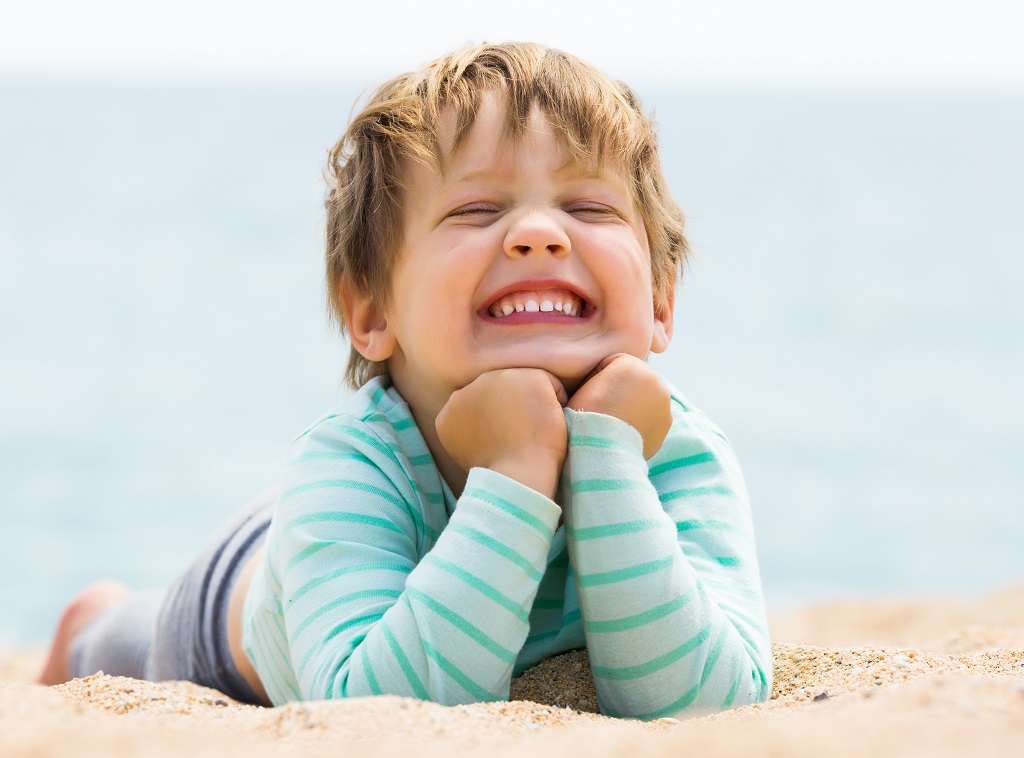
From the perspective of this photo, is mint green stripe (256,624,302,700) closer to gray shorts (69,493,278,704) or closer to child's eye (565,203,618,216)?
gray shorts (69,493,278,704)

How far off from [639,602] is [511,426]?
15.9 inches

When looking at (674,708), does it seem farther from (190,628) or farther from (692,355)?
(692,355)

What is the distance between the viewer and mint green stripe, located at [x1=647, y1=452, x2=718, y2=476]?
2.50m

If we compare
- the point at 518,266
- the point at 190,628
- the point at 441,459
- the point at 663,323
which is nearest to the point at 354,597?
the point at 441,459

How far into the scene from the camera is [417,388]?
258 cm

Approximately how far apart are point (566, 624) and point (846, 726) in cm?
110

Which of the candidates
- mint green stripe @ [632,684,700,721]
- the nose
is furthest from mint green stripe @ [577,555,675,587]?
the nose

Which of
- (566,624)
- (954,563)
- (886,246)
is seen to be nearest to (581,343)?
(566,624)

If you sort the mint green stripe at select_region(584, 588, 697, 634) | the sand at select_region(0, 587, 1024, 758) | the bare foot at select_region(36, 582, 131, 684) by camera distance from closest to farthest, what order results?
the sand at select_region(0, 587, 1024, 758) < the mint green stripe at select_region(584, 588, 697, 634) < the bare foot at select_region(36, 582, 131, 684)

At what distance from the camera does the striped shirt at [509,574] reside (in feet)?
6.48

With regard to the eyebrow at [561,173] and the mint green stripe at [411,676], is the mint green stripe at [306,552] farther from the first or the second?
the eyebrow at [561,173]

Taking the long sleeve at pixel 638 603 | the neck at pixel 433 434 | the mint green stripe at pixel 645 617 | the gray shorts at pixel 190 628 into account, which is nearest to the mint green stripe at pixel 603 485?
the long sleeve at pixel 638 603

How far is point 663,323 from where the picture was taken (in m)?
2.84

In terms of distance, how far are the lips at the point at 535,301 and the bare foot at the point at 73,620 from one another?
251 cm
